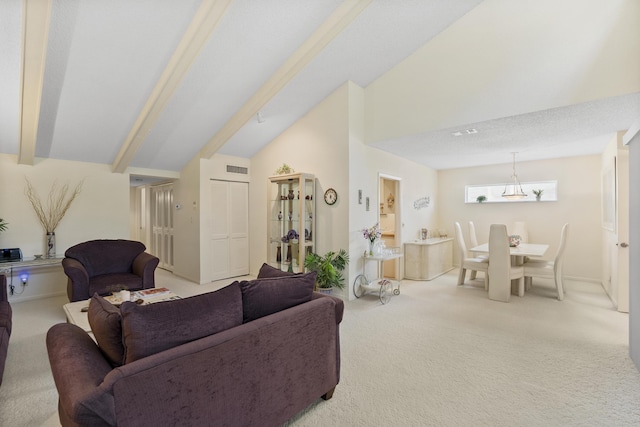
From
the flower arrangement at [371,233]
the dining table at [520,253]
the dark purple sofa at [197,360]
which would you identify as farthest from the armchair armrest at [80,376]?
the dining table at [520,253]

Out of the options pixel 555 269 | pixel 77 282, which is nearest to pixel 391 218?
pixel 555 269

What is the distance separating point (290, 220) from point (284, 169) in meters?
0.87

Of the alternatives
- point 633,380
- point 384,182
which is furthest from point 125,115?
point 633,380

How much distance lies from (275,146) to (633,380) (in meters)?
5.21

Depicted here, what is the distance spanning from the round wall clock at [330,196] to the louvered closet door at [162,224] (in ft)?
12.0

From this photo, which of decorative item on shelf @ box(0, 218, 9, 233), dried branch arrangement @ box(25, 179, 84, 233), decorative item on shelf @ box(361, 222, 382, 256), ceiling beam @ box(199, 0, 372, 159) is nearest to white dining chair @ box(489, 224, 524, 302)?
decorative item on shelf @ box(361, 222, 382, 256)

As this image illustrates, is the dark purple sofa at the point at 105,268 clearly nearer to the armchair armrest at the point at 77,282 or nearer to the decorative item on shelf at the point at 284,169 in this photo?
the armchair armrest at the point at 77,282

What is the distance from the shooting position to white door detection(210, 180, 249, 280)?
5.60 meters

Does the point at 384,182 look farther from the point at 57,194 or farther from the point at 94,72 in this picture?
the point at 57,194

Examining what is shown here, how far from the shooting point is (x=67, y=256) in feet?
13.3

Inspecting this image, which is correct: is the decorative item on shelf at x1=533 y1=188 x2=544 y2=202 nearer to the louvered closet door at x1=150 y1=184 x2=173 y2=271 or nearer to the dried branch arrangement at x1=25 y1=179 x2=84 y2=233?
the louvered closet door at x1=150 y1=184 x2=173 y2=271

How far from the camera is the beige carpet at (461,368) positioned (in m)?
2.00

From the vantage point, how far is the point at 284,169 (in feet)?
16.8

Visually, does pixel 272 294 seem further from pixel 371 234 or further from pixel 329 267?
pixel 371 234
